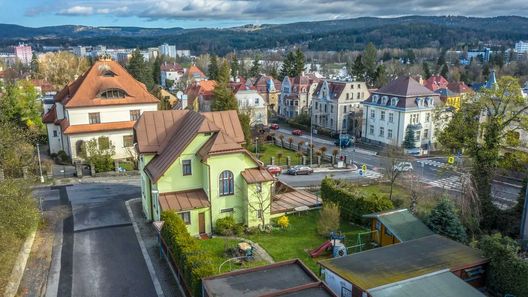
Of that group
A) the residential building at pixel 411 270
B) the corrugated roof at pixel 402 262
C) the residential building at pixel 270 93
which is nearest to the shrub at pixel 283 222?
the residential building at pixel 411 270

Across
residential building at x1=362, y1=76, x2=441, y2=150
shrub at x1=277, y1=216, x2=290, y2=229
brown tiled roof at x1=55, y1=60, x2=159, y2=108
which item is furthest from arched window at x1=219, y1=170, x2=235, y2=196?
residential building at x1=362, y1=76, x2=441, y2=150

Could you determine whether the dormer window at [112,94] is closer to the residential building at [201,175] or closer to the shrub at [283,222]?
the residential building at [201,175]

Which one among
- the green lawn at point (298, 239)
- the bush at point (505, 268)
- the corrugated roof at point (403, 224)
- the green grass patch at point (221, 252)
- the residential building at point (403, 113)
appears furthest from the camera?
the residential building at point (403, 113)

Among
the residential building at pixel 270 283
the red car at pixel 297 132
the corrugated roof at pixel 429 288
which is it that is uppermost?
the residential building at pixel 270 283

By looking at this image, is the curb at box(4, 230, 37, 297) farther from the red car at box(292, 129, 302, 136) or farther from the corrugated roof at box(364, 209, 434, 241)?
the red car at box(292, 129, 302, 136)

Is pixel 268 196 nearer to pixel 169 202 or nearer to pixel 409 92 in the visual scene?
pixel 169 202

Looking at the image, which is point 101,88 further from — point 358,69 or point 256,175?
point 358,69

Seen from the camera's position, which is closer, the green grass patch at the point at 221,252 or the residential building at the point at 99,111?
the green grass patch at the point at 221,252
